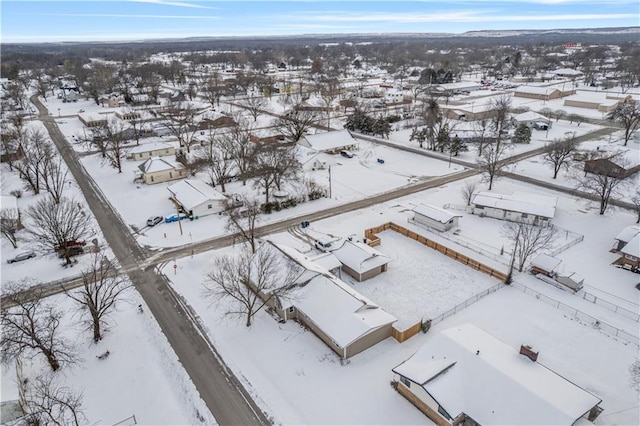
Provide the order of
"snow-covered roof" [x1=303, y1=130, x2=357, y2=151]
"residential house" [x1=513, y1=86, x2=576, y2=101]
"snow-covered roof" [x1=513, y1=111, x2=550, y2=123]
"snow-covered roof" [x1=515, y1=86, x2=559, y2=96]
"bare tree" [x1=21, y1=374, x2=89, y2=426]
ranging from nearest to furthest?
1. "bare tree" [x1=21, y1=374, x2=89, y2=426]
2. "snow-covered roof" [x1=303, y1=130, x2=357, y2=151]
3. "snow-covered roof" [x1=513, y1=111, x2=550, y2=123]
4. "residential house" [x1=513, y1=86, x2=576, y2=101]
5. "snow-covered roof" [x1=515, y1=86, x2=559, y2=96]

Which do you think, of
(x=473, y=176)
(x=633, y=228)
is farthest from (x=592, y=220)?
(x=473, y=176)

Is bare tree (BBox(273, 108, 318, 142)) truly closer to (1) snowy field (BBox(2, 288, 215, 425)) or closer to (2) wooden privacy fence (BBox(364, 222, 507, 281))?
(2) wooden privacy fence (BBox(364, 222, 507, 281))

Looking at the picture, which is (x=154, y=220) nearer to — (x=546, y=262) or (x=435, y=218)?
(x=435, y=218)

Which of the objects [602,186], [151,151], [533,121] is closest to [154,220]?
[151,151]

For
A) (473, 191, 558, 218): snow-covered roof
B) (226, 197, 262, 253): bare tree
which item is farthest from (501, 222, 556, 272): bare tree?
(226, 197, 262, 253): bare tree

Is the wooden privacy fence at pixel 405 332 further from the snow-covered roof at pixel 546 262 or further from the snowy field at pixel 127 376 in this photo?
the snow-covered roof at pixel 546 262

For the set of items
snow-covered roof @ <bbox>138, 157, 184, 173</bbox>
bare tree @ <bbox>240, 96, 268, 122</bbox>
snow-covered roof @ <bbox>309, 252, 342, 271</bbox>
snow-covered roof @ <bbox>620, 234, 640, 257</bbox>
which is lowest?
snow-covered roof @ <bbox>309, 252, 342, 271</bbox>

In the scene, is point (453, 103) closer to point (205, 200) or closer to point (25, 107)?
point (205, 200)
